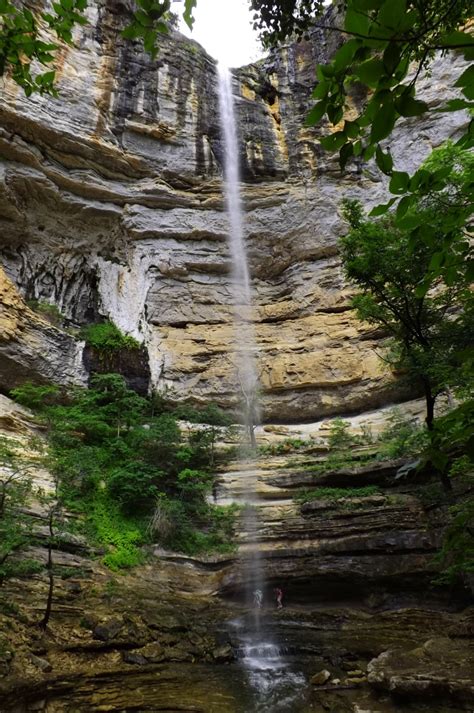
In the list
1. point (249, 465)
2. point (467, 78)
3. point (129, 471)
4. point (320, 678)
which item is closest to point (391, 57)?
point (467, 78)

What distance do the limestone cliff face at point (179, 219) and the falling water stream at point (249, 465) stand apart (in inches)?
16.6

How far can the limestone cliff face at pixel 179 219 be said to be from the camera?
15.8 metres

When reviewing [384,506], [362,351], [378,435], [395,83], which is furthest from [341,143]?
[362,351]

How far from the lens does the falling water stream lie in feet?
20.0

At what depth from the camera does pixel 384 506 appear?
966 cm

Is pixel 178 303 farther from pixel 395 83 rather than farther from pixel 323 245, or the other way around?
pixel 395 83

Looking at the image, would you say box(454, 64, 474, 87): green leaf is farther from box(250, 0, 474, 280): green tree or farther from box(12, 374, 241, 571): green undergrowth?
box(12, 374, 241, 571): green undergrowth

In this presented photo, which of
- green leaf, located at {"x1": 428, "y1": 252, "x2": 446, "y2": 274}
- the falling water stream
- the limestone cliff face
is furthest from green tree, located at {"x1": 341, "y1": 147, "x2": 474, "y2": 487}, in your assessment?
green leaf, located at {"x1": 428, "y1": 252, "x2": 446, "y2": 274}

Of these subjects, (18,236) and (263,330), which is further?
(263,330)

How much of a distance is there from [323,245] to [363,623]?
1375 cm

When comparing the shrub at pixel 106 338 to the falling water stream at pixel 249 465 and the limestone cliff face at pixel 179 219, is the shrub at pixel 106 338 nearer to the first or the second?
the limestone cliff face at pixel 179 219

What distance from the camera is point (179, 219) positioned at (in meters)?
18.1

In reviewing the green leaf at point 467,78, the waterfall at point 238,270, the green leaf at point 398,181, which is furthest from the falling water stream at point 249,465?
the green leaf at point 467,78

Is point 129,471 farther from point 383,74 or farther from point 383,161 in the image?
point 383,74
